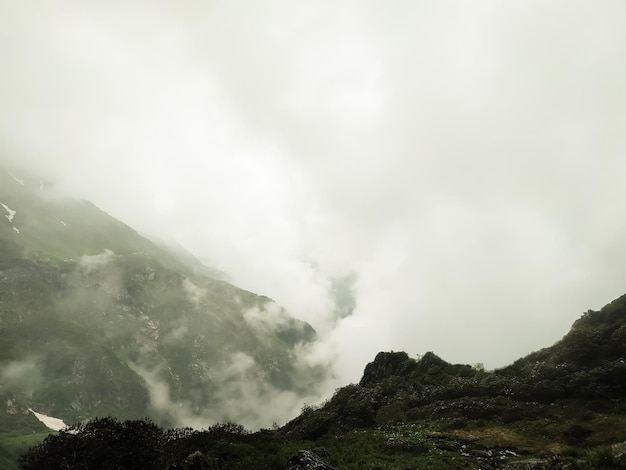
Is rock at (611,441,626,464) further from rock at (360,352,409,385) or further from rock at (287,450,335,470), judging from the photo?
rock at (360,352,409,385)

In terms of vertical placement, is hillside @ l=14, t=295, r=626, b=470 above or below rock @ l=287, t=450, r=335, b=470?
above

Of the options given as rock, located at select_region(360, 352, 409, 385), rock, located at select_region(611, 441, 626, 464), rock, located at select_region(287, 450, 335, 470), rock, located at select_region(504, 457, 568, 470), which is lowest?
rock, located at select_region(287, 450, 335, 470)

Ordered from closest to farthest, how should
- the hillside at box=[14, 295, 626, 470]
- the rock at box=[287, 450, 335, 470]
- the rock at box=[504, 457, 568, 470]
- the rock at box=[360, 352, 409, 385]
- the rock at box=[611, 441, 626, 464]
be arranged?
the rock at box=[611, 441, 626, 464], the rock at box=[504, 457, 568, 470], the rock at box=[287, 450, 335, 470], the hillside at box=[14, 295, 626, 470], the rock at box=[360, 352, 409, 385]

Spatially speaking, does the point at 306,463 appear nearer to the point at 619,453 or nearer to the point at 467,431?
the point at 619,453

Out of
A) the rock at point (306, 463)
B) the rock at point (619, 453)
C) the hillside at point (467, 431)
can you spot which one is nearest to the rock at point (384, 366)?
the hillside at point (467, 431)

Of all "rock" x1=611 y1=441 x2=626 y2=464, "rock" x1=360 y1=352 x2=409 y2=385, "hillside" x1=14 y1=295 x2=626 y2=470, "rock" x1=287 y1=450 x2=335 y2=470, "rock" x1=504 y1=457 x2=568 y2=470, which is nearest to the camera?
"rock" x1=611 y1=441 x2=626 y2=464

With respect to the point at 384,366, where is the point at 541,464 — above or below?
below

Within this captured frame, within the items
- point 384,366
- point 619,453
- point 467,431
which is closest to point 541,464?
point 619,453

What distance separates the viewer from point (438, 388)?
218 ft

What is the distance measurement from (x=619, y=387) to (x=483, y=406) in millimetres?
15505

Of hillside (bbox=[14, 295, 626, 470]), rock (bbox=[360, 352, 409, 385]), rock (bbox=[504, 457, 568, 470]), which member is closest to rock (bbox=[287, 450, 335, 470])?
hillside (bbox=[14, 295, 626, 470])

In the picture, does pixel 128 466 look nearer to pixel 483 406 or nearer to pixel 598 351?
pixel 483 406

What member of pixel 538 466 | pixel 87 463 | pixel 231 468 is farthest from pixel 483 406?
pixel 87 463

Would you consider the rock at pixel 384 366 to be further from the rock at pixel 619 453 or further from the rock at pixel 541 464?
the rock at pixel 619 453
